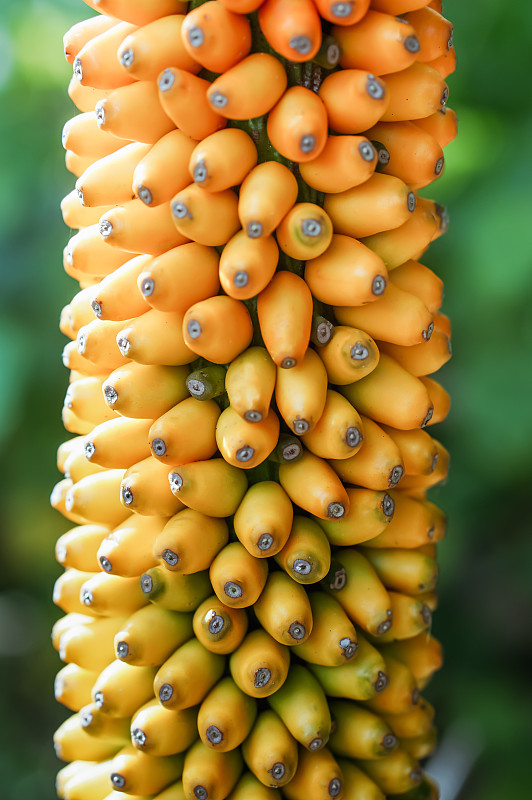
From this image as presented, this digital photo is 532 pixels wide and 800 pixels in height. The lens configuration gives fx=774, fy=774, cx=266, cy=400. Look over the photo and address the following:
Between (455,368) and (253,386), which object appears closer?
(253,386)

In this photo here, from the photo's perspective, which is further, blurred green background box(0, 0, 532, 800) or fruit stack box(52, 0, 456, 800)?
blurred green background box(0, 0, 532, 800)

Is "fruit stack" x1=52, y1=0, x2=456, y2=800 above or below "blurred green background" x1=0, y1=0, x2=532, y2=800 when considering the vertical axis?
above

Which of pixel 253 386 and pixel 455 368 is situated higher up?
pixel 253 386

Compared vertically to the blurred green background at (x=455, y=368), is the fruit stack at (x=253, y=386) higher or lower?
higher

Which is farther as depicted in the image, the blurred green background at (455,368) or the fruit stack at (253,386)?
the blurred green background at (455,368)
